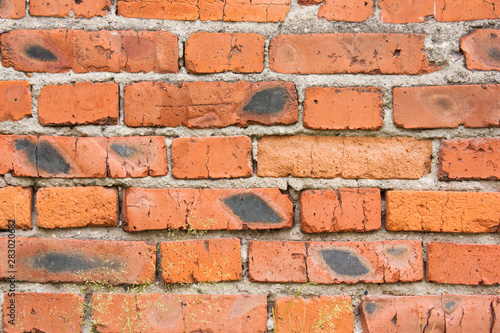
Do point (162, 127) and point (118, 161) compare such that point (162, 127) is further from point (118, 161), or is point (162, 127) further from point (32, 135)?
point (32, 135)

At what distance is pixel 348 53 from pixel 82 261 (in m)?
0.88

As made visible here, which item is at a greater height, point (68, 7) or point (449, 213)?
point (68, 7)

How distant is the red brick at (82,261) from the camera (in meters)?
1.02

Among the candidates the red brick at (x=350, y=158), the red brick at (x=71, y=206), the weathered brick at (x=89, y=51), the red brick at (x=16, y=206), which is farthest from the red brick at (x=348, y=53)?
the red brick at (x=16, y=206)

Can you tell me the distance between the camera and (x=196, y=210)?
1.03 metres

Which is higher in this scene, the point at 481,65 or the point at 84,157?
the point at 481,65

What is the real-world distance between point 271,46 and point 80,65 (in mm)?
502

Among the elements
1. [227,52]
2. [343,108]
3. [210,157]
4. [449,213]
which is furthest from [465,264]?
[227,52]

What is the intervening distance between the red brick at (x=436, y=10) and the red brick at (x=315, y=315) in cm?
75

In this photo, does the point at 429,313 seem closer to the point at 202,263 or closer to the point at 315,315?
the point at 315,315

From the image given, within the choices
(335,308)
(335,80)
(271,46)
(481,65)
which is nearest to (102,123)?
(271,46)

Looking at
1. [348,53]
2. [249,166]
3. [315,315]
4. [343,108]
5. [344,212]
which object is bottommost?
[315,315]

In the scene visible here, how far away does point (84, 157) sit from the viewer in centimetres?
103

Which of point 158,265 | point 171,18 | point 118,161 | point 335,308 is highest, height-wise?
point 171,18
